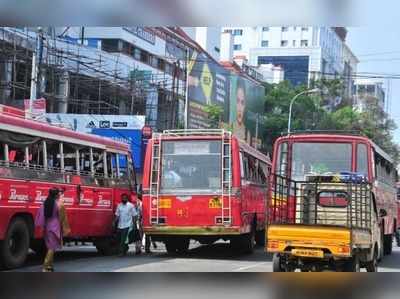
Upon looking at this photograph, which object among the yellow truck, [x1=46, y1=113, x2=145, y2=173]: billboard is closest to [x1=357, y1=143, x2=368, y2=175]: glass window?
the yellow truck

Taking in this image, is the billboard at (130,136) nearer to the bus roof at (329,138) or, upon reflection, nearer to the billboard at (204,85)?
the billboard at (204,85)

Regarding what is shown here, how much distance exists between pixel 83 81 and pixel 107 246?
1682cm

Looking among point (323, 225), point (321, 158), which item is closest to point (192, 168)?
point (321, 158)

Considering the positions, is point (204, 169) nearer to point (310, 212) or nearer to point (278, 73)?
point (310, 212)

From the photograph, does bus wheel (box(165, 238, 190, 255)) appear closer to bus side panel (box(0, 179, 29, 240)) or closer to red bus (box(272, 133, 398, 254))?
red bus (box(272, 133, 398, 254))

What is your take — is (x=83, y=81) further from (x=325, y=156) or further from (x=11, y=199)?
(x=11, y=199)

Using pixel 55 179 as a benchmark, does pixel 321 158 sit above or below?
above

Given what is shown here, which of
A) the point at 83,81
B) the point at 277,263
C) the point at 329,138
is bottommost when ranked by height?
the point at 277,263

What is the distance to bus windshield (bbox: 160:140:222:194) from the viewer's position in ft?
47.6

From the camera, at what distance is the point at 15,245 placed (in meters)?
11.8

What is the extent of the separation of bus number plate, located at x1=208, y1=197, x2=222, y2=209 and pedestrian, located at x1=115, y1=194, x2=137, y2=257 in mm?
1711

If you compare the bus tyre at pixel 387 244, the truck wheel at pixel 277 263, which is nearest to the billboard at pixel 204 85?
the bus tyre at pixel 387 244

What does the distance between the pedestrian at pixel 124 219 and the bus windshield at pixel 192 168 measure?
0.81 m
